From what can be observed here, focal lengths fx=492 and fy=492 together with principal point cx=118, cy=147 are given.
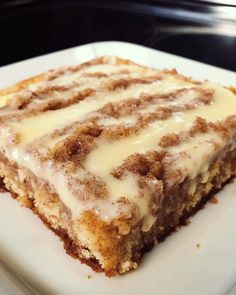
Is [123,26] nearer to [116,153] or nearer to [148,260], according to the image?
[116,153]

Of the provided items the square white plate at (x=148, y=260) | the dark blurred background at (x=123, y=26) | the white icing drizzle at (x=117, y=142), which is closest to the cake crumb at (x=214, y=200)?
the square white plate at (x=148, y=260)

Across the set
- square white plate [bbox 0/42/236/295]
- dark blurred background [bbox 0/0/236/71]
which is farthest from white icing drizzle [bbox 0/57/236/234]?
dark blurred background [bbox 0/0/236/71]

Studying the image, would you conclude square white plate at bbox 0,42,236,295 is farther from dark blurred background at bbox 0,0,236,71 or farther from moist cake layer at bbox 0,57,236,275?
dark blurred background at bbox 0,0,236,71

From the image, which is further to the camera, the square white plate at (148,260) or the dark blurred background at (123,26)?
the dark blurred background at (123,26)

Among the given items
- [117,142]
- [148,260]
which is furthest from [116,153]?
[148,260]

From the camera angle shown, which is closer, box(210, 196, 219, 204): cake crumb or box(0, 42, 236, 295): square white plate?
box(0, 42, 236, 295): square white plate

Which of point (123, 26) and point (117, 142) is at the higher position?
point (117, 142)

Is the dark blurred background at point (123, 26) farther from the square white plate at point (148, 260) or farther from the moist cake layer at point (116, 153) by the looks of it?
the square white plate at point (148, 260)
